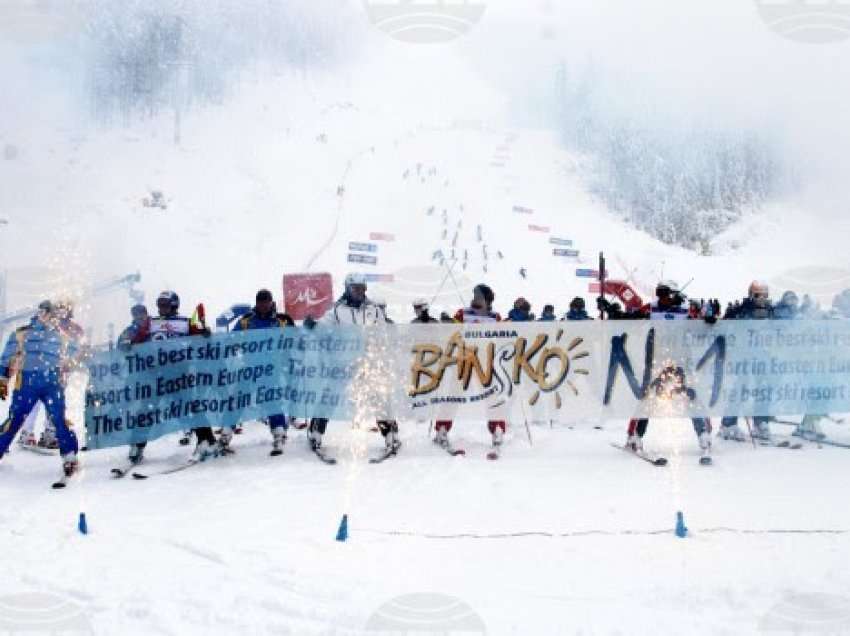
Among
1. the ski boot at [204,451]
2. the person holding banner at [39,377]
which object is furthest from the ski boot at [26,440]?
the ski boot at [204,451]

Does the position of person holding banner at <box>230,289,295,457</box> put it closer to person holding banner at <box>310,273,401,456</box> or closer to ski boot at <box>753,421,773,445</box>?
person holding banner at <box>310,273,401,456</box>

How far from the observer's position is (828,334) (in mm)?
8852

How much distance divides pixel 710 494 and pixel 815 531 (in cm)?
112

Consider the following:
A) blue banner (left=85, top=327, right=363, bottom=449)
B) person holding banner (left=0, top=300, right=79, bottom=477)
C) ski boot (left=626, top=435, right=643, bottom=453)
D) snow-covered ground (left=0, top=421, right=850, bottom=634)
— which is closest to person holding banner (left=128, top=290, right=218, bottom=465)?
blue banner (left=85, top=327, right=363, bottom=449)

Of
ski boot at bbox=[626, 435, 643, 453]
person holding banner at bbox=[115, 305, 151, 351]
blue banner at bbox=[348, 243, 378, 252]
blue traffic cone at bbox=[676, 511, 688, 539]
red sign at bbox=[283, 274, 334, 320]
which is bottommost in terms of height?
blue traffic cone at bbox=[676, 511, 688, 539]

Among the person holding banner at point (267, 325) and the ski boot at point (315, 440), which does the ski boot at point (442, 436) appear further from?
the person holding banner at point (267, 325)

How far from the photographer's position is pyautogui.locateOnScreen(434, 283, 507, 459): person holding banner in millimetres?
8540

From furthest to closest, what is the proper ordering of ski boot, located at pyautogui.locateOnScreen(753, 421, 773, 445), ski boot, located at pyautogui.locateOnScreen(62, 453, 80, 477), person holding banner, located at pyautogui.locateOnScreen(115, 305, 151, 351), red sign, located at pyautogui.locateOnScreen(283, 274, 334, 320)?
red sign, located at pyautogui.locateOnScreen(283, 274, 334, 320) < ski boot, located at pyautogui.locateOnScreen(753, 421, 773, 445) < person holding banner, located at pyautogui.locateOnScreen(115, 305, 151, 351) < ski boot, located at pyautogui.locateOnScreen(62, 453, 80, 477)

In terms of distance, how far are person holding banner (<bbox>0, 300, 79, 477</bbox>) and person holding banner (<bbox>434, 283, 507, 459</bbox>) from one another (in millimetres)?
4271

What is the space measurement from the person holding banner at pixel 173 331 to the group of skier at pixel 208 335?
0.01 m

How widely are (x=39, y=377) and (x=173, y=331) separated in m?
1.55

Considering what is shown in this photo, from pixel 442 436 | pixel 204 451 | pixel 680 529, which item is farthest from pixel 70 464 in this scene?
pixel 680 529

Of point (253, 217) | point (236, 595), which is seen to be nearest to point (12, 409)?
point (236, 595)

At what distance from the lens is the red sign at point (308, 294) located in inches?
640
